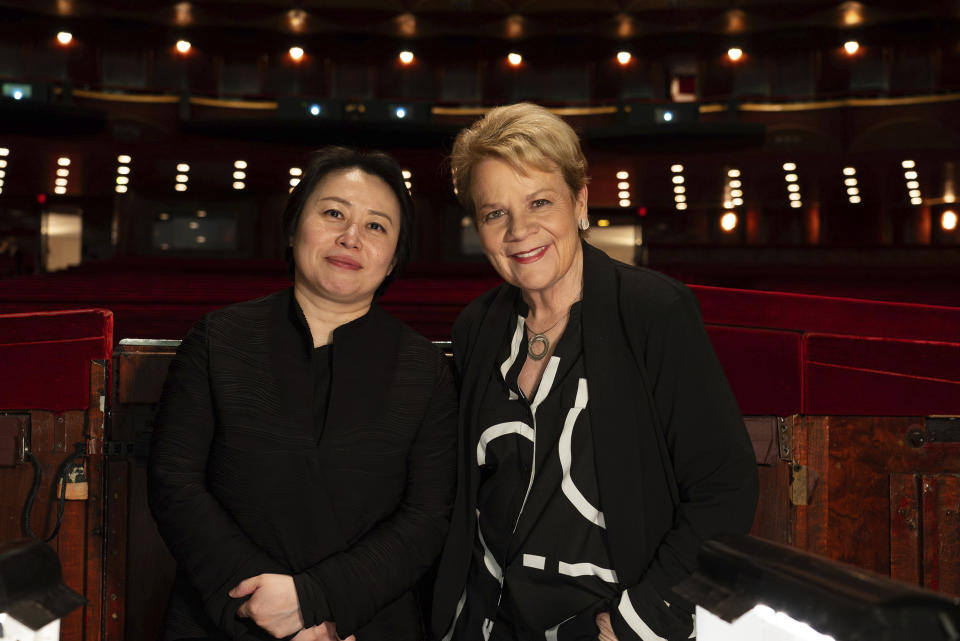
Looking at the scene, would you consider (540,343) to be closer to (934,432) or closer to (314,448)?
(314,448)

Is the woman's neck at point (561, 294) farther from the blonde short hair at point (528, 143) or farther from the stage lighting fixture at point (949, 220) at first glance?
the stage lighting fixture at point (949, 220)

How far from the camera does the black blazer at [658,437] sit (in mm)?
950

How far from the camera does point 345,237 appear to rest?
1128 mm

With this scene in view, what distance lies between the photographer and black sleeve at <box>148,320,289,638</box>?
1.00 metres

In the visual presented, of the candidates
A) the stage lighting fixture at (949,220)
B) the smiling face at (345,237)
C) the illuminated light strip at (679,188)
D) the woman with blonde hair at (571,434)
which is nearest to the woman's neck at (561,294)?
the woman with blonde hair at (571,434)

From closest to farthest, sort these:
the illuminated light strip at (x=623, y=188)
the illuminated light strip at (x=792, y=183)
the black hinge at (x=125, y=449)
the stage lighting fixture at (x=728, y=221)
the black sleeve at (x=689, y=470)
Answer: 1. the black sleeve at (x=689, y=470)
2. the black hinge at (x=125, y=449)
3. the illuminated light strip at (x=792, y=183)
4. the illuminated light strip at (x=623, y=188)
5. the stage lighting fixture at (x=728, y=221)

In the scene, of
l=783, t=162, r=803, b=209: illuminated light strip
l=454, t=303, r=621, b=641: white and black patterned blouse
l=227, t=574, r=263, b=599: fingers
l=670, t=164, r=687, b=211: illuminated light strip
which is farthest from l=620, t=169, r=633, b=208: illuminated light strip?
l=227, t=574, r=263, b=599: fingers

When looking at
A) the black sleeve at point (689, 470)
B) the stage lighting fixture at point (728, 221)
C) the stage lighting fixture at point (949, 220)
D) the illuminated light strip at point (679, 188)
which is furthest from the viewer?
the stage lighting fixture at point (728, 221)

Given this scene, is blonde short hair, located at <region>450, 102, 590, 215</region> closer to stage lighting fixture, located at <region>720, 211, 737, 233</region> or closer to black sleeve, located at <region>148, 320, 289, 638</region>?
black sleeve, located at <region>148, 320, 289, 638</region>

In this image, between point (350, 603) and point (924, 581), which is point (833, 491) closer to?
point (924, 581)

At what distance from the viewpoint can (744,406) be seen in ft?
4.32

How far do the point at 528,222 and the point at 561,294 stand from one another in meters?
0.12

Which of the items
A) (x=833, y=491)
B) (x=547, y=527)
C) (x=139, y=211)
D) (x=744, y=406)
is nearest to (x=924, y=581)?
(x=833, y=491)

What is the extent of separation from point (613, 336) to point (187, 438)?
592mm
